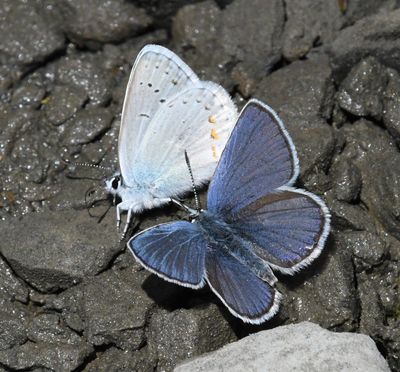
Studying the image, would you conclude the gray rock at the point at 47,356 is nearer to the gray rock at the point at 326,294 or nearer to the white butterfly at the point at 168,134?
the white butterfly at the point at 168,134

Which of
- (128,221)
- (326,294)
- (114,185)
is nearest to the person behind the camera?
(326,294)

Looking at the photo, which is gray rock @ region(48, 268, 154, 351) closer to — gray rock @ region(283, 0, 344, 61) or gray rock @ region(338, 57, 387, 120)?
gray rock @ region(338, 57, 387, 120)

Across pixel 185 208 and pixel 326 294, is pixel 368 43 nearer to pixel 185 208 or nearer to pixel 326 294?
pixel 185 208

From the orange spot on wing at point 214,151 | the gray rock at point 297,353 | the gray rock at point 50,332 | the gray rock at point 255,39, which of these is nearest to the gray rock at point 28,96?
the gray rock at point 255,39

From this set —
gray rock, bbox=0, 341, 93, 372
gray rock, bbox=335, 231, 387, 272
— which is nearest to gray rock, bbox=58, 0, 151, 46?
gray rock, bbox=335, 231, 387, 272

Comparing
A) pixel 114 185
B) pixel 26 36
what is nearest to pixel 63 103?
pixel 26 36

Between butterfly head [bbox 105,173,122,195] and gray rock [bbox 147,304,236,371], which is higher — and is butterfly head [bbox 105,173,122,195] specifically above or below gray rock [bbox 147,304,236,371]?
above

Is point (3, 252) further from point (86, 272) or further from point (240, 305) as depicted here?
point (240, 305)
